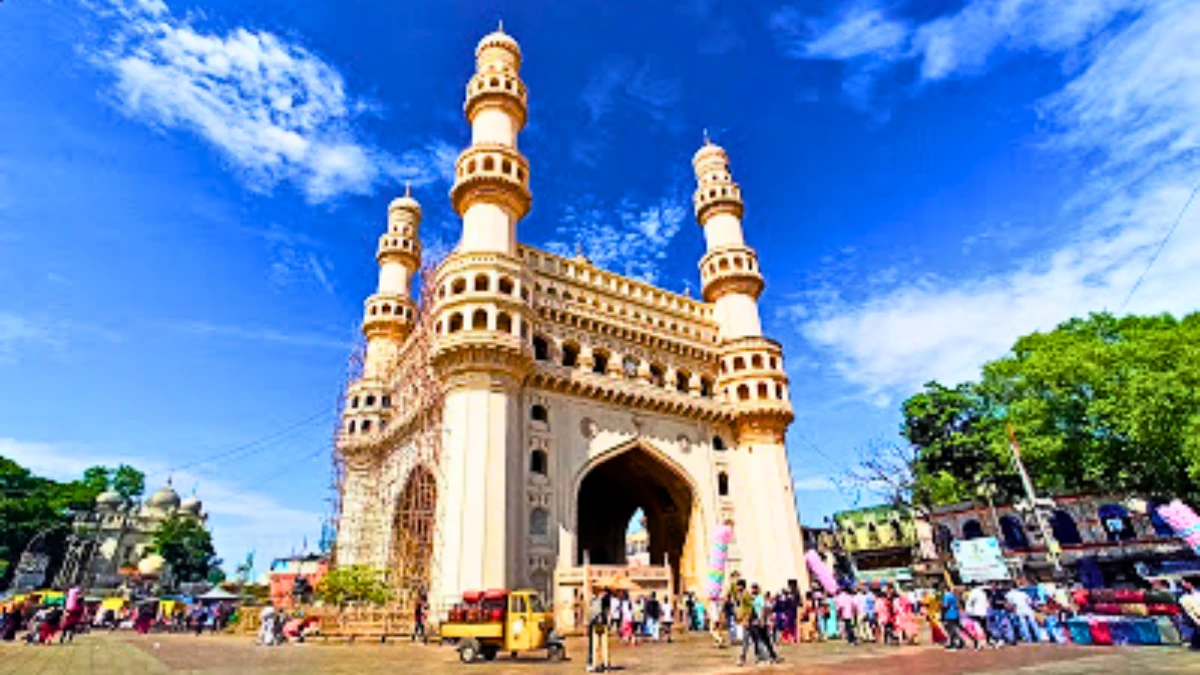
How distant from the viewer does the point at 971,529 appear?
4144 cm

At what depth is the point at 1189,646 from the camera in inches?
540

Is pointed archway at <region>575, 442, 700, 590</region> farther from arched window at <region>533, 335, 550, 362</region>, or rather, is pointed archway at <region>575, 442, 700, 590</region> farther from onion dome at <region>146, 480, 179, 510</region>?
onion dome at <region>146, 480, 179, 510</region>

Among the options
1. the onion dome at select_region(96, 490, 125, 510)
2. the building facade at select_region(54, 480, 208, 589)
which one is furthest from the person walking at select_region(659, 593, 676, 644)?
the onion dome at select_region(96, 490, 125, 510)

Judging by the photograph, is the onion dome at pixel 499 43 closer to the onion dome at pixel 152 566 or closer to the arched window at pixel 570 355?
the arched window at pixel 570 355

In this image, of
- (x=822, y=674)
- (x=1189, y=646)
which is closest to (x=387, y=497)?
(x=822, y=674)

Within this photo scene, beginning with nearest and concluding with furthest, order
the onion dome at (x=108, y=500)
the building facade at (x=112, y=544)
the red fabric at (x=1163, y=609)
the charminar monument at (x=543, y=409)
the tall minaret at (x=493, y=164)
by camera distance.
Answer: the red fabric at (x=1163, y=609) < the charminar monument at (x=543, y=409) < the tall minaret at (x=493, y=164) < the building facade at (x=112, y=544) < the onion dome at (x=108, y=500)

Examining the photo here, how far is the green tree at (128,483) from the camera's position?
6500 centimetres

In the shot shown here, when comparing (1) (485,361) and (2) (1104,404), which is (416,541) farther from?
(2) (1104,404)

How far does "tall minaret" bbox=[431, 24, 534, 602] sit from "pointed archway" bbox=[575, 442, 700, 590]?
202 inches

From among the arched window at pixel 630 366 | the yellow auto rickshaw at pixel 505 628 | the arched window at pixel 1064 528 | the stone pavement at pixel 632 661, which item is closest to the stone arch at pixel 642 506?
the arched window at pixel 630 366

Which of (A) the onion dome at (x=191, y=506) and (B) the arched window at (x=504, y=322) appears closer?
(B) the arched window at (x=504, y=322)

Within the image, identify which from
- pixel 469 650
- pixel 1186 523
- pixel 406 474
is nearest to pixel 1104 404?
pixel 1186 523

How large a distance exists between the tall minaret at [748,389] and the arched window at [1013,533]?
1899cm

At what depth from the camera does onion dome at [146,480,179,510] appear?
69250 millimetres
